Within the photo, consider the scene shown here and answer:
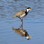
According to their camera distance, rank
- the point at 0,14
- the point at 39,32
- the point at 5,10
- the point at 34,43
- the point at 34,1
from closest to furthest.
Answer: the point at 34,43, the point at 39,32, the point at 0,14, the point at 5,10, the point at 34,1

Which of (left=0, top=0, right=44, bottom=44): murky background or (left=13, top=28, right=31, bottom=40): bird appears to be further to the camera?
(left=13, top=28, right=31, bottom=40): bird

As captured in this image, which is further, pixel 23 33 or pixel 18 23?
pixel 18 23

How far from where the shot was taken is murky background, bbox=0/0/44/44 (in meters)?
4.49

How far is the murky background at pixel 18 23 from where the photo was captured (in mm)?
4492

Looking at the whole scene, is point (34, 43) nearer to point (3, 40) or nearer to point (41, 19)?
point (3, 40)

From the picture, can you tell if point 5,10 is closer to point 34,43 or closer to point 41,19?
point 41,19

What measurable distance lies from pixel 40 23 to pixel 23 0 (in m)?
2.71

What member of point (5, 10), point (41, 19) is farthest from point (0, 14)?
point (41, 19)

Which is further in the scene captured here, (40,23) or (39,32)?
(40,23)

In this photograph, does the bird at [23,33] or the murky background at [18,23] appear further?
the bird at [23,33]

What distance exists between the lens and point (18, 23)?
5434 mm

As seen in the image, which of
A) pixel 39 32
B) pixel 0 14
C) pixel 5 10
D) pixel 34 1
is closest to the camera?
pixel 39 32

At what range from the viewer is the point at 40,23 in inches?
214

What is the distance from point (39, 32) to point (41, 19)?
0.87 meters
